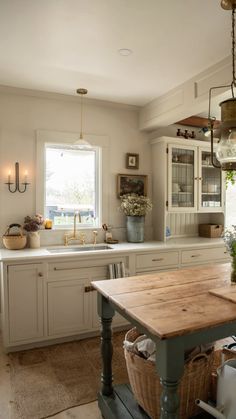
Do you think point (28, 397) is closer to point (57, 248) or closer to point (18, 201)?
point (57, 248)

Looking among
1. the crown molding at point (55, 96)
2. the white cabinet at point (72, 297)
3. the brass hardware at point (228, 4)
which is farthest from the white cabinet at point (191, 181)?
the brass hardware at point (228, 4)

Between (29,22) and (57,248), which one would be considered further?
(57,248)

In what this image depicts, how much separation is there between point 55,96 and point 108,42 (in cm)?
123

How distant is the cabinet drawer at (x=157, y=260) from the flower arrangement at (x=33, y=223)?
1.11 meters

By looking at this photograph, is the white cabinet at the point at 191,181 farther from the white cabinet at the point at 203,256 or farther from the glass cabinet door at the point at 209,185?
the white cabinet at the point at 203,256

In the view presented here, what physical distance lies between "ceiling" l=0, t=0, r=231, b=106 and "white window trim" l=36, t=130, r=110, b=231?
50 centimetres

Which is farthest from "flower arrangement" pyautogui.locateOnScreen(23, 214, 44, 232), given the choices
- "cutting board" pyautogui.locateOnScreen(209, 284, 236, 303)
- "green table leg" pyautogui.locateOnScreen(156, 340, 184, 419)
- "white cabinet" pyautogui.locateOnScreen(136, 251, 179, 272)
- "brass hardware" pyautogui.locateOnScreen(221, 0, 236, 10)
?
"brass hardware" pyautogui.locateOnScreen(221, 0, 236, 10)

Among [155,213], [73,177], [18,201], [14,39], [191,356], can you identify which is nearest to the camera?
[191,356]

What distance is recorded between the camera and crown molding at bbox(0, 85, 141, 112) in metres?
3.08

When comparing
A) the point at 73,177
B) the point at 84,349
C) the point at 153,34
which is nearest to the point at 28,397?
the point at 84,349

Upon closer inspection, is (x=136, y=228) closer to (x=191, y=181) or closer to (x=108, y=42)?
(x=191, y=181)

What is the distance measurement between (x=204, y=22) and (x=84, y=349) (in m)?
2.80

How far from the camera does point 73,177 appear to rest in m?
3.51

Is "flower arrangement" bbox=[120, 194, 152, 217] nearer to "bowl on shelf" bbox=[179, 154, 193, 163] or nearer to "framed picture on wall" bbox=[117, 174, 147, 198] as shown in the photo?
"framed picture on wall" bbox=[117, 174, 147, 198]
